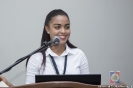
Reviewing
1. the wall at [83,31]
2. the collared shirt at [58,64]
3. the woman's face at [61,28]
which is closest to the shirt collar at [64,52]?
the collared shirt at [58,64]

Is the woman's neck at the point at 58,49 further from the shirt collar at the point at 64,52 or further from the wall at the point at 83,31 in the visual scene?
the wall at the point at 83,31

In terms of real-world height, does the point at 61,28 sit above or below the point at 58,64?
above

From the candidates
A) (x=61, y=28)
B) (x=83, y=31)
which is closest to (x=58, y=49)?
(x=61, y=28)

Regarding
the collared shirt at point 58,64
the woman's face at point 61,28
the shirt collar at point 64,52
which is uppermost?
the woman's face at point 61,28

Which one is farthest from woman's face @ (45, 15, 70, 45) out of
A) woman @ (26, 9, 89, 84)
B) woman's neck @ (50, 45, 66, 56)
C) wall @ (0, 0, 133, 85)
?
wall @ (0, 0, 133, 85)

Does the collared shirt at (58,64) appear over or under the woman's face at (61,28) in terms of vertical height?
under

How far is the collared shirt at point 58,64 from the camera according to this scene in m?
1.58

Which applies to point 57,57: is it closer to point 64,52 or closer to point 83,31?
point 64,52

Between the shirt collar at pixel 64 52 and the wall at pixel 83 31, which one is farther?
the wall at pixel 83 31

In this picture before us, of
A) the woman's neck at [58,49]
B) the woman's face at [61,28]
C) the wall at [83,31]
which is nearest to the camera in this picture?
the woman's face at [61,28]

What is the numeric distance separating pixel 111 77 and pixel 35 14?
183 cm

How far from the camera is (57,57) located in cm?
166

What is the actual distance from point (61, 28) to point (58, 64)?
0.31 meters

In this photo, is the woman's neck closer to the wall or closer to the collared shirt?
the collared shirt
